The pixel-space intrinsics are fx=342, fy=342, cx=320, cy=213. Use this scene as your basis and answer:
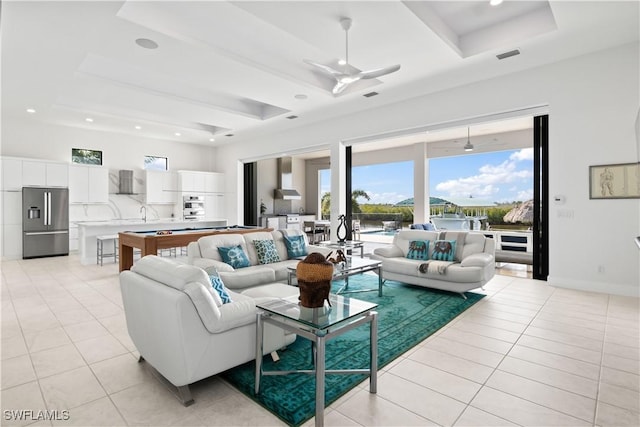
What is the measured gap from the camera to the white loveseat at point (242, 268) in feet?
13.3

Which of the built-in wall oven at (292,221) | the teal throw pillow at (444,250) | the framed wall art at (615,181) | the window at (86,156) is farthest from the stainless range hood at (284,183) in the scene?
the framed wall art at (615,181)

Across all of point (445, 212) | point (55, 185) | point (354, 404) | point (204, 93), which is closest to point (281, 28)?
point (204, 93)

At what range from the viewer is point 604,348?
2914 millimetres

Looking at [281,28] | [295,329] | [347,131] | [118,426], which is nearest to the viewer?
[118,426]

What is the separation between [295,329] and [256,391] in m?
0.54

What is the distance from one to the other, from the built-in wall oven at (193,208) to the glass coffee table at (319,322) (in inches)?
328

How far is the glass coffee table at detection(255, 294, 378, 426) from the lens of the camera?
1908mm

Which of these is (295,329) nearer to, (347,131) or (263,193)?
(347,131)

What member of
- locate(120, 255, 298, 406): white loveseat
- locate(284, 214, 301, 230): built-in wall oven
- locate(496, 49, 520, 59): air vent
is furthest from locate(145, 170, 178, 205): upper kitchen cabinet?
locate(496, 49, 520, 59): air vent

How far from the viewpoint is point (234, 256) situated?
14.4ft

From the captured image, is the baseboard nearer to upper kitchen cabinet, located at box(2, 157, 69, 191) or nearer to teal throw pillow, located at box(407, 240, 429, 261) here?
teal throw pillow, located at box(407, 240, 429, 261)

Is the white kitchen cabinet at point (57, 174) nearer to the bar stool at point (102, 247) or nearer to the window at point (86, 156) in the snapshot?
the window at point (86, 156)

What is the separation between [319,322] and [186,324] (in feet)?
2.58

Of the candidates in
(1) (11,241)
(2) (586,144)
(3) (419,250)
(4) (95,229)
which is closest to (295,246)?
(3) (419,250)
